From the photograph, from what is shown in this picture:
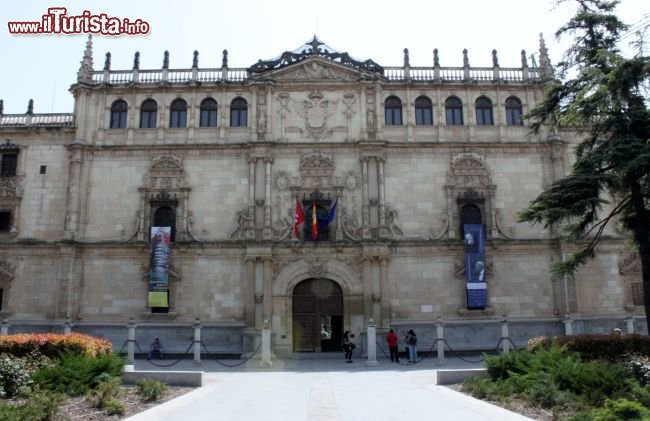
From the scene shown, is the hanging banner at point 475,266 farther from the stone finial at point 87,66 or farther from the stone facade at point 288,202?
the stone finial at point 87,66

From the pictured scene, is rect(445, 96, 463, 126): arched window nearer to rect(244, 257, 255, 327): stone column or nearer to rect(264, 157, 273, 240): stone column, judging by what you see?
rect(264, 157, 273, 240): stone column

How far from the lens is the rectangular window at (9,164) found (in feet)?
108

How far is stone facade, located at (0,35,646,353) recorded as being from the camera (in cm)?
3066

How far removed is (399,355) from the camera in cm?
2956

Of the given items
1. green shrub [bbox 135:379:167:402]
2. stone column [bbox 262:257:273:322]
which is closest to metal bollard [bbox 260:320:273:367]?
stone column [bbox 262:257:273:322]

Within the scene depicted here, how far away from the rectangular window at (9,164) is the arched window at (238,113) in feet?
42.7

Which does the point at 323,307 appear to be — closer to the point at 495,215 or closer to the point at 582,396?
the point at 495,215

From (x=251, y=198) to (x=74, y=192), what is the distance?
10.1 m

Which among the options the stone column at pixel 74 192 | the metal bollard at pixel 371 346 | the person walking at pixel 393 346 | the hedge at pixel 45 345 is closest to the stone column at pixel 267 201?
the metal bollard at pixel 371 346

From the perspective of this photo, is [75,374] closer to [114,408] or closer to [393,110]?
[114,408]

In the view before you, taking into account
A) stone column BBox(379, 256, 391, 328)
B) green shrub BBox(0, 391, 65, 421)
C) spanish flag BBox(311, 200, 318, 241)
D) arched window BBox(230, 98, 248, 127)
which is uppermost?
arched window BBox(230, 98, 248, 127)

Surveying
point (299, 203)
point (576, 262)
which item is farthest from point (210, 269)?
point (576, 262)

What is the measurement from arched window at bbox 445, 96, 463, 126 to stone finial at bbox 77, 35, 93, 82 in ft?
70.7

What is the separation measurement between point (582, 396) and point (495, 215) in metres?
20.1
